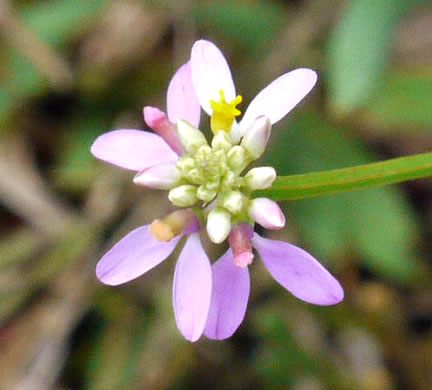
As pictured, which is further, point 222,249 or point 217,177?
point 222,249

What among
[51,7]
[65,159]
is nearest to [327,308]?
[65,159]

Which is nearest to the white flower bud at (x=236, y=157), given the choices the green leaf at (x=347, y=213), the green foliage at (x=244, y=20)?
the green leaf at (x=347, y=213)

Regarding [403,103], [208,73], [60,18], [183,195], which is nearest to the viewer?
[183,195]

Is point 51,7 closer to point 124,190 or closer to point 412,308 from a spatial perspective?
point 124,190

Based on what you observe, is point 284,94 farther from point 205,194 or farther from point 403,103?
point 403,103

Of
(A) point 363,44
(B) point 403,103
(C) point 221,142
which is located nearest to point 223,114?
(C) point 221,142

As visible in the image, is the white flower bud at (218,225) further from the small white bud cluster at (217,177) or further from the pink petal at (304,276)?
the pink petal at (304,276)

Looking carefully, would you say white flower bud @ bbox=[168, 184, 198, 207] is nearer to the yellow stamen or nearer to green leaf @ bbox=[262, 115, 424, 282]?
the yellow stamen
